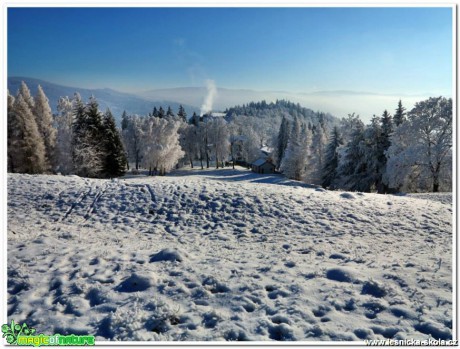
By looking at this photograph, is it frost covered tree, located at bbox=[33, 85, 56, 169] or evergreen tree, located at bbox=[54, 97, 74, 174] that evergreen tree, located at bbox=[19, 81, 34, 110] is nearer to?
frost covered tree, located at bbox=[33, 85, 56, 169]

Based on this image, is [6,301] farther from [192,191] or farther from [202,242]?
[192,191]

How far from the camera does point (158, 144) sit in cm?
4950

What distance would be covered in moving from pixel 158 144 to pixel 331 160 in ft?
100

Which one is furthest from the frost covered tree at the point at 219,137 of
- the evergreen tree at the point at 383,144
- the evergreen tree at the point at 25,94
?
the evergreen tree at the point at 383,144

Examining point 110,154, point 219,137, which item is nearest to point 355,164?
point 110,154

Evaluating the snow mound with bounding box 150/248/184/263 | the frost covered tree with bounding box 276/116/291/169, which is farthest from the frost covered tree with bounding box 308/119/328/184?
the snow mound with bounding box 150/248/184/263

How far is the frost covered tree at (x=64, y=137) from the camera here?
116 ft

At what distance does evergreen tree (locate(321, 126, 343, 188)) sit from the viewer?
40.8 m

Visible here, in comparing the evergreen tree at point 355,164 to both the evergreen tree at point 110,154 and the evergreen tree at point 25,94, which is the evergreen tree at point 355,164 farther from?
the evergreen tree at point 25,94

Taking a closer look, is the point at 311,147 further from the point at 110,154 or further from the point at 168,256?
the point at 168,256

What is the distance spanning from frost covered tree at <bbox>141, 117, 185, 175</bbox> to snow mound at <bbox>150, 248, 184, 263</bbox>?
4215cm

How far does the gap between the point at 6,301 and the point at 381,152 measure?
37015mm

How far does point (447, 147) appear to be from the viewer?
23969 millimetres
